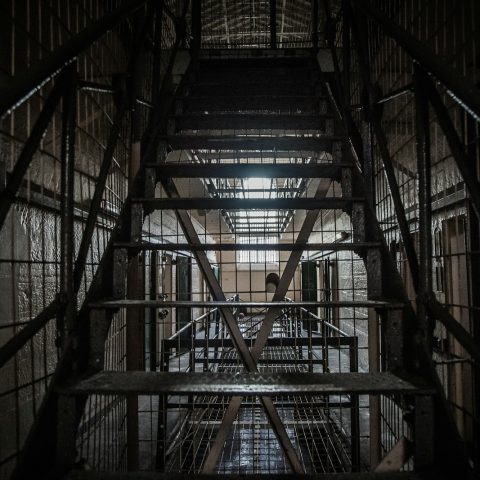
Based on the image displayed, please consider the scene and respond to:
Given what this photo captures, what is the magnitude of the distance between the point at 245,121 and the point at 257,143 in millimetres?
652

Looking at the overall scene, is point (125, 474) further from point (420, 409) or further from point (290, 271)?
point (290, 271)

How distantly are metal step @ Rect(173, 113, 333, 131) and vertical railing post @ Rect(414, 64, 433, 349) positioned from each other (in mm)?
1514

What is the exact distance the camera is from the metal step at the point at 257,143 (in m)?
2.67

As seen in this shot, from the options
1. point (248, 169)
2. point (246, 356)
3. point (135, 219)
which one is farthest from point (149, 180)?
point (246, 356)

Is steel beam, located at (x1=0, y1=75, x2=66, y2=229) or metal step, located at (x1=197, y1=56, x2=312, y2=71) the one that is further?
metal step, located at (x1=197, y1=56, x2=312, y2=71)

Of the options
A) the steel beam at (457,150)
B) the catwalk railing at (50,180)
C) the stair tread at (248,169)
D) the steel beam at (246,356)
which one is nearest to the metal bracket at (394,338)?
the steel beam at (457,150)

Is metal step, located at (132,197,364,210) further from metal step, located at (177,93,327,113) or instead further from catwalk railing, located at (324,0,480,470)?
metal step, located at (177,93,327,113)

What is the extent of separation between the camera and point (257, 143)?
2684 mm

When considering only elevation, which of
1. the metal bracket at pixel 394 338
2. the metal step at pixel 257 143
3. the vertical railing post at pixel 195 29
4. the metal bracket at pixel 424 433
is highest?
the vertical railing post at pixel 195 29

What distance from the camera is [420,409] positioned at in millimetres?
1305

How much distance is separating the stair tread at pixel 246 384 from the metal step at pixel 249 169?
52.6 inches

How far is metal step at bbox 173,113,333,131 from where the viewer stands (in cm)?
309

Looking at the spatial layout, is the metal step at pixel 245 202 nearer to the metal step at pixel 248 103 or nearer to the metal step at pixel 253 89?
the metal step at pixel 248 103

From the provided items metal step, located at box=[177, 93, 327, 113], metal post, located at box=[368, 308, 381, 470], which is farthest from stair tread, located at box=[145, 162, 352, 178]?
metal post, located at box=[368, 308, 381, 470]
